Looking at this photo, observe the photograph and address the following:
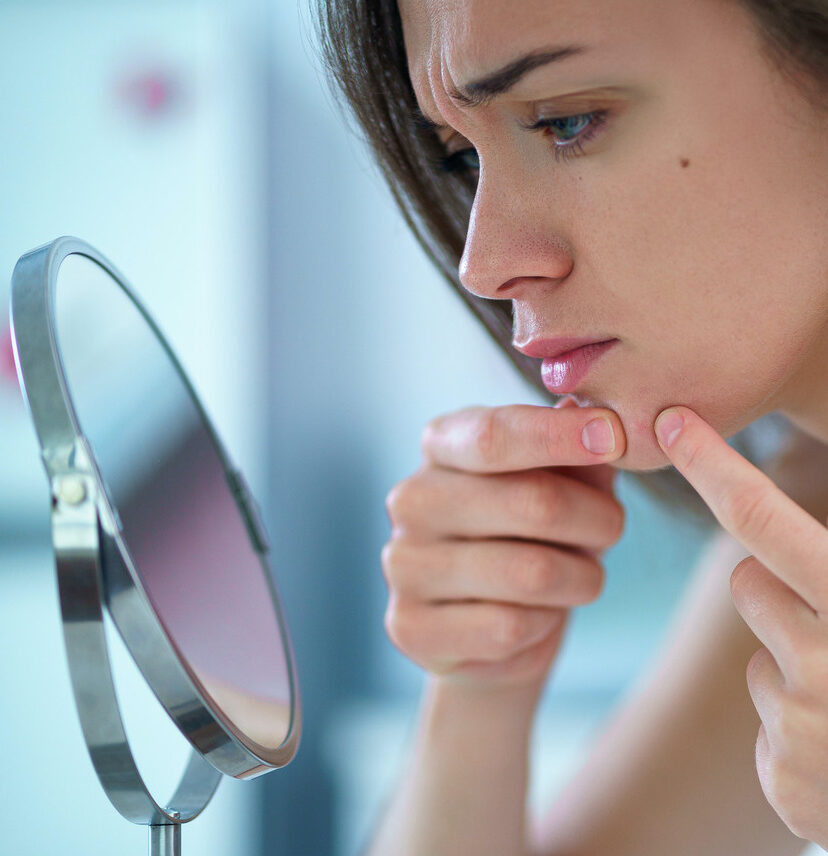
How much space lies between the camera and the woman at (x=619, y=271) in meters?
0.53

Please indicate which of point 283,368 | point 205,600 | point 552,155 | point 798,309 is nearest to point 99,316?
point 205,600

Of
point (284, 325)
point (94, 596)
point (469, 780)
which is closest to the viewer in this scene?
point (94, 596)

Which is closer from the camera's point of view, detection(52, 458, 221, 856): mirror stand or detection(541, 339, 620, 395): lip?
detection(52, 458, 221, 856): mirror stand

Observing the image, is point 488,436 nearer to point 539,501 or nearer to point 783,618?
point 539,501

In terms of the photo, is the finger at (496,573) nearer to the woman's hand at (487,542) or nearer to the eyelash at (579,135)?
the woman's hand at (487,542)

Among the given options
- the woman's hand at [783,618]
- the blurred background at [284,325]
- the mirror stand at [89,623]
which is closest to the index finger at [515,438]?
the woman's hand at [783,618]

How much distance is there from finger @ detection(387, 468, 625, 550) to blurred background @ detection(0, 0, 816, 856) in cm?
112

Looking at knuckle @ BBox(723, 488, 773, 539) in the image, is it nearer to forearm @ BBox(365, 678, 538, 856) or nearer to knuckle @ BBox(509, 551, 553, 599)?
knuckle @ BBox(509, 551, 553, 599)

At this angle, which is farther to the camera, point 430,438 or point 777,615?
point 430,438

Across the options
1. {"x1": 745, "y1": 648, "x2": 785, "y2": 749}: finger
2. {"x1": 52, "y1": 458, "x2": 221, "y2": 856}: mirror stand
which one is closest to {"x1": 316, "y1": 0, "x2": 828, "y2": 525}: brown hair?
{"x1": 745, "y1": 648, "x2": 785, "y2": 749}: finger

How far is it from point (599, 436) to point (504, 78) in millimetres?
217

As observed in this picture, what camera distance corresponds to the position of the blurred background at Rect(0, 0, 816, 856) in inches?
75.0

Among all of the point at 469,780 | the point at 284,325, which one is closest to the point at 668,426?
the point at 469,780

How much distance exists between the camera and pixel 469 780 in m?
0.87
